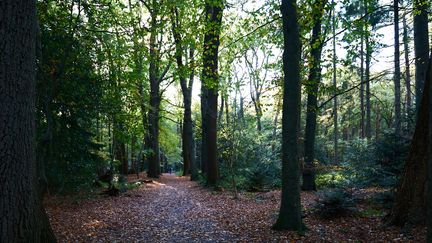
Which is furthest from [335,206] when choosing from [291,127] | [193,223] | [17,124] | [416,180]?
[17,124]

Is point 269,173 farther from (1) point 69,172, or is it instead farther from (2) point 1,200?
(2) point 1,200

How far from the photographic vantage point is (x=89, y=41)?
10602 mm

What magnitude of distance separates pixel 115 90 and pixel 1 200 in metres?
8.59

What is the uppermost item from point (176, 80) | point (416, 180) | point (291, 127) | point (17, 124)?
point (176, 80)

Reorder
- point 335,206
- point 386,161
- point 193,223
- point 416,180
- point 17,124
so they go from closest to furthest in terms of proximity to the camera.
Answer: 1. point 17,124
2. point 416,180
3. point 335,206
4. point 193,223
5. point 386,161

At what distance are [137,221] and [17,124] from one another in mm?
5534

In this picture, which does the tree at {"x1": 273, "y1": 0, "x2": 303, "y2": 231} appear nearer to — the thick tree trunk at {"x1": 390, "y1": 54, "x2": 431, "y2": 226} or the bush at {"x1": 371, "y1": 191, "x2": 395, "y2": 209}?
the thick tree trunk at {"x1": 390, "y1": 54, "x2": 431, "y2": 226}

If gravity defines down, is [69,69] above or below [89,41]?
below

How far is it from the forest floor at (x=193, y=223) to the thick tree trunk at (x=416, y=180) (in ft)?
0.96

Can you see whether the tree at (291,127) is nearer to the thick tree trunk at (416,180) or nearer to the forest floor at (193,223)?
the forest floor at (193,223)

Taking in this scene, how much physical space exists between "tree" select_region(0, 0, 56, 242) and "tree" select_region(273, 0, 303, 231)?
4.68 metres

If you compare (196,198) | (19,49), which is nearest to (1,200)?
(19,49)

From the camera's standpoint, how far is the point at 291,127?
6680 mm

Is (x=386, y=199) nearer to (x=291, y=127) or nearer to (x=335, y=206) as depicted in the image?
(x=335, y=206)
